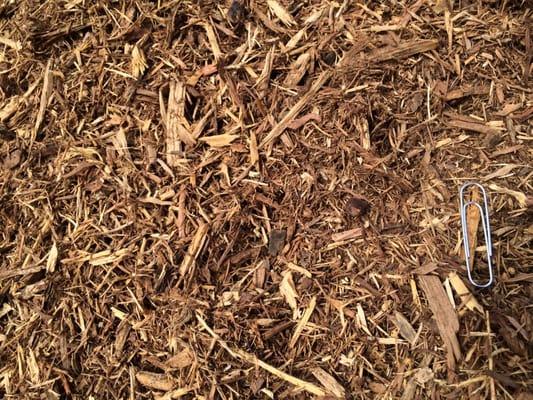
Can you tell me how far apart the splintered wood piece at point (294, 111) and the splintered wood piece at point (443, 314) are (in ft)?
2.24

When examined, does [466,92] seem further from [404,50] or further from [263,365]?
[263,365]

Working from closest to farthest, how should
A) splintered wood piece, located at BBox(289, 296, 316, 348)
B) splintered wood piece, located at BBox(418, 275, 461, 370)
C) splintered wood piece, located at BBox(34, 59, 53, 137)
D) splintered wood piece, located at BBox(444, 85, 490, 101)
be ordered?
splintered wood piece, located at BBox(418, 275, 461, 370)
splintered wood piece, located at BBox(289, 296, 316, 348)
splintered wood piece, located at BBox(444, 85, 490, 101)
splintered wood piece, located at BBox(34, 59, 53, 137)

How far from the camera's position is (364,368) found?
158 centimetres

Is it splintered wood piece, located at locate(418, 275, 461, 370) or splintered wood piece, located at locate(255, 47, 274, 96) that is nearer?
splintered wood piece, located at locate(418, 275, 461, 370)

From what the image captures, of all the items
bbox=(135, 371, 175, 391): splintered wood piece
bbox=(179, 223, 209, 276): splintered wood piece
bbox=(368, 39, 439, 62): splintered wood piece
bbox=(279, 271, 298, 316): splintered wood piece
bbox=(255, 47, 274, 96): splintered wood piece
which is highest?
bbox=(368, 39, 439, 62): splintered wood piece

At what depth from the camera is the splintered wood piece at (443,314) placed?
1522mm

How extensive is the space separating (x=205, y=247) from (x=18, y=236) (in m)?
0.74

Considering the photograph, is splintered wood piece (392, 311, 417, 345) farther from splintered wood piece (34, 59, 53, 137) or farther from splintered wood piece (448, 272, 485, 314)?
splintered wood piece (34, 59, 53, 137)

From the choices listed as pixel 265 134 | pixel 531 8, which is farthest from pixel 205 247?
pixel 531 8

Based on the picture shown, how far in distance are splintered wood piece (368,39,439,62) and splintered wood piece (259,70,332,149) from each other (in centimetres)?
18

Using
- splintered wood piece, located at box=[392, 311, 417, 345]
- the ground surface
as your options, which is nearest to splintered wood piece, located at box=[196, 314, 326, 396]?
the ground surface

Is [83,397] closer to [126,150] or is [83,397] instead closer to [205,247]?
[205,247]

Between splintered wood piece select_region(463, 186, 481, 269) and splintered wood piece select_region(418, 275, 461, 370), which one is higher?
splintered wood piece select_region(463, 186, 481, 269)

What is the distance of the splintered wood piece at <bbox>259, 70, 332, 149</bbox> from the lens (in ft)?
5.78
